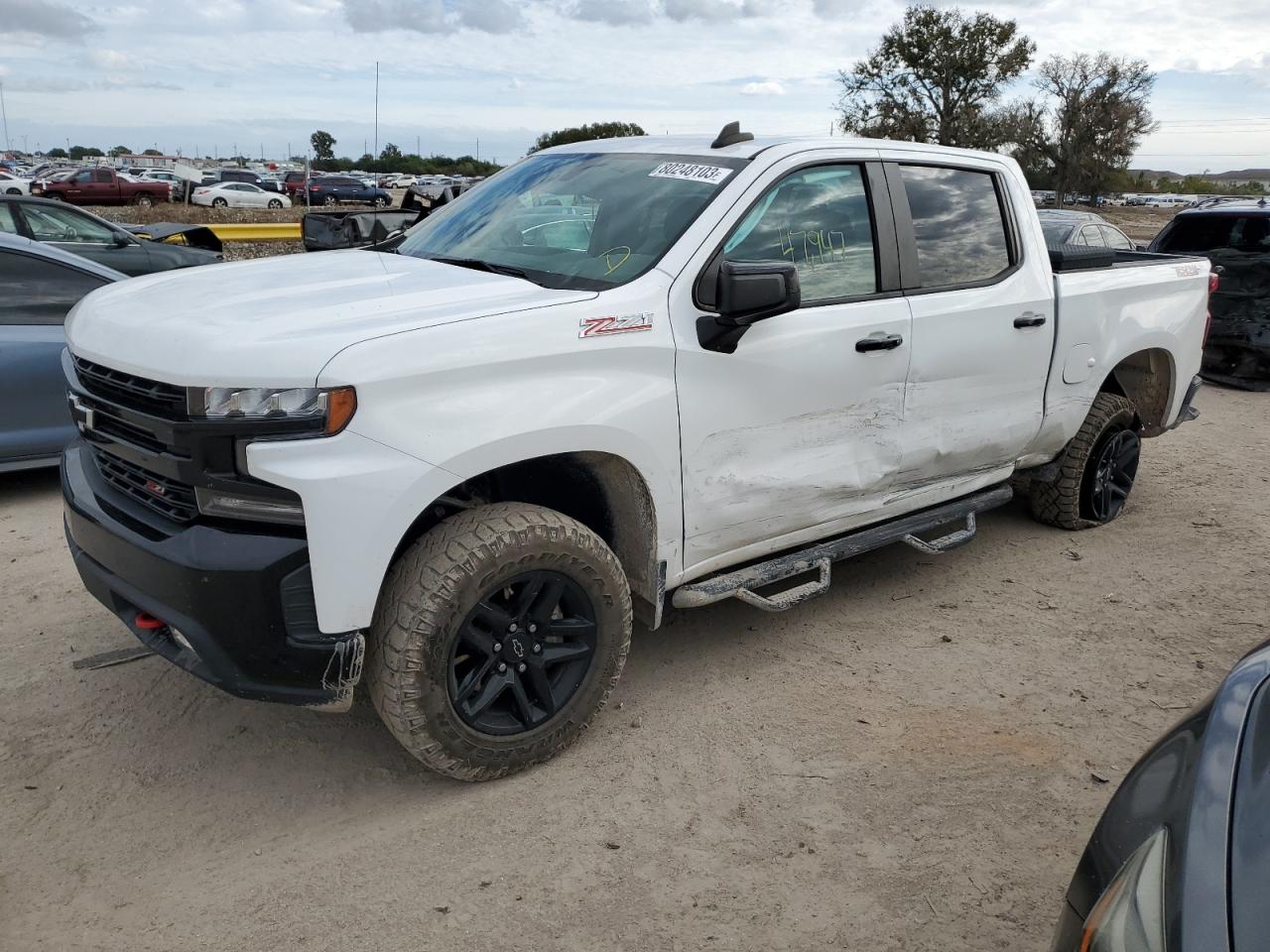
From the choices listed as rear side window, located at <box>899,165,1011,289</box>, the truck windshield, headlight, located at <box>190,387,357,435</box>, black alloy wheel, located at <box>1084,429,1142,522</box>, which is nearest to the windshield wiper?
the truck windshield

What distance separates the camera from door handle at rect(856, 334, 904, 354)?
399 centimetres

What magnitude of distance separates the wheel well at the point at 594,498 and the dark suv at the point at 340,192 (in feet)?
149

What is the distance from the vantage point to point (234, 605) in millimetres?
2814

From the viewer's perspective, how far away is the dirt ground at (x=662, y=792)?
279 cm

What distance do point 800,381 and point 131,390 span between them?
2.19m

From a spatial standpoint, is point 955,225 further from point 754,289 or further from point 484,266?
point 484,266

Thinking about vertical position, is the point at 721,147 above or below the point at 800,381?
above

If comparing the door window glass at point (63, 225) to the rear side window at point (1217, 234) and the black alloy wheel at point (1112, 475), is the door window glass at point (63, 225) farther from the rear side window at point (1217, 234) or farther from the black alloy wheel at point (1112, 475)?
the rear side window at point (1217, 234)

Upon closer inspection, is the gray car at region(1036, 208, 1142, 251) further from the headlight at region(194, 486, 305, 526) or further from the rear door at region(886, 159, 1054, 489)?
the headlight at region(194, 486, 305, 526)

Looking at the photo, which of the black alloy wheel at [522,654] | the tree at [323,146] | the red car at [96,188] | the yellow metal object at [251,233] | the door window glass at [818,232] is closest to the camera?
the black alloy wheel at [522,654]

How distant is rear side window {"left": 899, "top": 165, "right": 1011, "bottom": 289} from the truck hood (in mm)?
1760

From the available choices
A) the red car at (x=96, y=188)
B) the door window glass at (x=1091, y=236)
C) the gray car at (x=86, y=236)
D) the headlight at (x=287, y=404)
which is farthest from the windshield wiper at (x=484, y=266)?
the red car at (x=96, y=188)

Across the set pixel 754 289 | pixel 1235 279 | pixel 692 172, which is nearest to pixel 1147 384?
pixel 692 172

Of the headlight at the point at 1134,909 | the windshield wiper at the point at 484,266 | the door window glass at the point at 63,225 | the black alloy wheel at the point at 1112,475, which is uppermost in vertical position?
the door window glass at the point at 63,225
